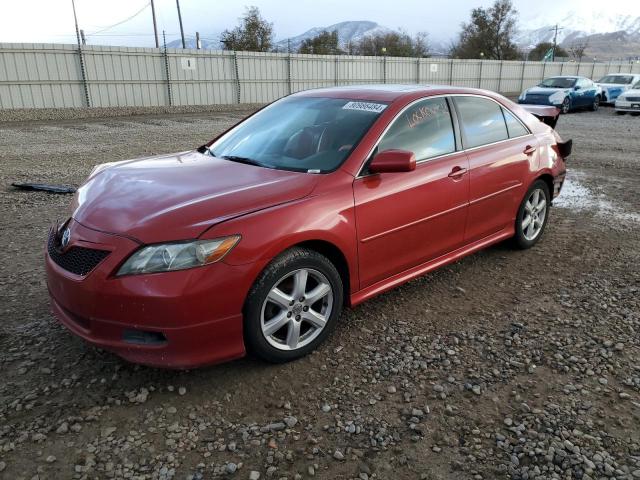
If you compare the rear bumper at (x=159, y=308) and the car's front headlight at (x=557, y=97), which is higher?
the rear bumper at (x=159, y=308)

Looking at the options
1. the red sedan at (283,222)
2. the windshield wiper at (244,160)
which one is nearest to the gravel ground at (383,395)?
the red sedan at (283,222)

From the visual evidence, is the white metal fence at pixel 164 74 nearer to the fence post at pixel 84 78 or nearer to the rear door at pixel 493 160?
the fence post at pixel 84 78

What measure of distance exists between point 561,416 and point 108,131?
14.7 meters

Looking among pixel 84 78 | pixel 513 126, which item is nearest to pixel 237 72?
pixel 84 78

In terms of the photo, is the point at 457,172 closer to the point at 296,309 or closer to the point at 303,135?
the point at 303,135

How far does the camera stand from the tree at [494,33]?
5884 cm

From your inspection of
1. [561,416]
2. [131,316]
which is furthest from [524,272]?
[131,316]

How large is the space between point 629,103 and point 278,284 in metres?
22.6

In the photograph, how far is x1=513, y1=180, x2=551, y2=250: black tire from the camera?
4.80 m

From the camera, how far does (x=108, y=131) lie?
1480 cm

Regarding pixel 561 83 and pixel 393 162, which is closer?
pixel 393 162

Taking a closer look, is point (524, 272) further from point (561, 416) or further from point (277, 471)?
point (277, 471)

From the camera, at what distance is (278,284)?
115 inches

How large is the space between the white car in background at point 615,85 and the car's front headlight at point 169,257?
25797 millimetres
